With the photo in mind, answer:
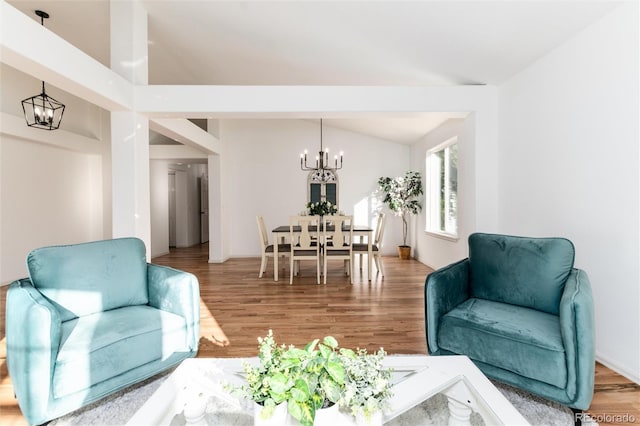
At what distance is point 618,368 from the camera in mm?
2076

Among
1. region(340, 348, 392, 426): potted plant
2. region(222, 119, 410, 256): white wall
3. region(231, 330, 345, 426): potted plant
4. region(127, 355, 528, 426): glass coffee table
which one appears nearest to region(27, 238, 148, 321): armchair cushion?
region(127, 355, 528, 426): glass coffee table

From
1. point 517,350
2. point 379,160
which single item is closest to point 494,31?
point 517,350

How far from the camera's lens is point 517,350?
66.7 inches

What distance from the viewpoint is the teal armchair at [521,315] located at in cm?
155

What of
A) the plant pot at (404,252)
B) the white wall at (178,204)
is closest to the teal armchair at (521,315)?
the plant pot at (404,252)

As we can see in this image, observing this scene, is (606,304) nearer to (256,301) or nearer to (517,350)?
(517,350)

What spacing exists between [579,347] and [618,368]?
96cm

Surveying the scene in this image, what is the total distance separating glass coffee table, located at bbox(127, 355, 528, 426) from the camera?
1.12 m

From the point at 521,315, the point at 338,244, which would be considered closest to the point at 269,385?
the point at 521,315

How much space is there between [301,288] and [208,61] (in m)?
3.52

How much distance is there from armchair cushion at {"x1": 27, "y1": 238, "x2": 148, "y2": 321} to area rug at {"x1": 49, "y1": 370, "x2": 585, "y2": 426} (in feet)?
1.80

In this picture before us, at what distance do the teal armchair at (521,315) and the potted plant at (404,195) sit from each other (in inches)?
155

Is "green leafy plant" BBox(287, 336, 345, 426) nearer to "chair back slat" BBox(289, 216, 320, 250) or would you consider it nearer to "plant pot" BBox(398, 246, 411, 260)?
"chair back slat" BBox(289, 216, 320, 250)

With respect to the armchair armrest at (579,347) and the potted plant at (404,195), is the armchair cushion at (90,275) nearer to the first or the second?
the armchair armrest at (579,347)
